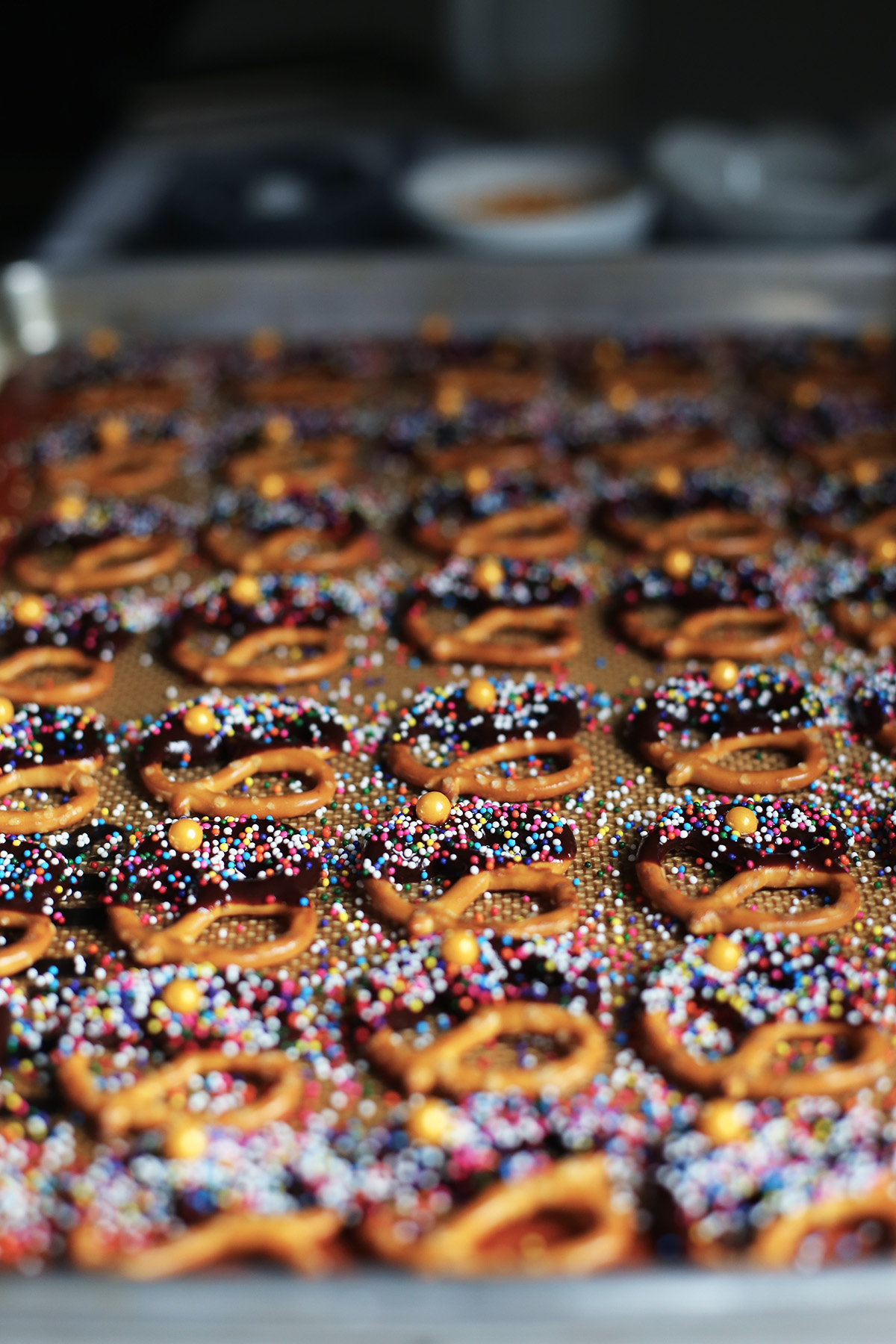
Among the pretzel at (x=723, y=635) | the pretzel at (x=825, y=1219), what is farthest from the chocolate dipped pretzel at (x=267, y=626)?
the pretzel at (x=825, y=1219)

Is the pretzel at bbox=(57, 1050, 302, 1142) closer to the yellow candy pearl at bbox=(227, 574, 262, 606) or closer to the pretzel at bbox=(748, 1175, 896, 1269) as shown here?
the pretzel at bbox=(748, 1175, 896, 1269)

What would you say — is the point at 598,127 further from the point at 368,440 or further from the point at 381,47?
the point at 368,440

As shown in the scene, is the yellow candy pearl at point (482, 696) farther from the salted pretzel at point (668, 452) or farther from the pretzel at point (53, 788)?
the salted pretzel at point (668, 452)

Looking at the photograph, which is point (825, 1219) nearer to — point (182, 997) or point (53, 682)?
point (182, 997)

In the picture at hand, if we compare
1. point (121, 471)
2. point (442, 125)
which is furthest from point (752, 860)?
point (442, 125)

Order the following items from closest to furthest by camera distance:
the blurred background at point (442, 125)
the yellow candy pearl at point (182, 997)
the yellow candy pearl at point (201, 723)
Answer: the yellow candy pearl at point (182, 997) < the yellow candy pearl at point (201, 723) < the blurred background at point (442, 125)

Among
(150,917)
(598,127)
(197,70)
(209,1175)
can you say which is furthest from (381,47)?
(209,1175)
